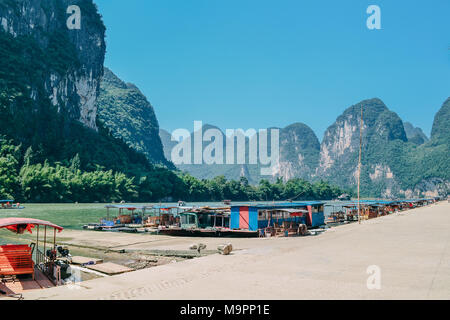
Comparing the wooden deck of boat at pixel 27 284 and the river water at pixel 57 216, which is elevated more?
the wooden deck of boat at pixel 27 284

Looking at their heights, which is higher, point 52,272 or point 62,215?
point 52,272

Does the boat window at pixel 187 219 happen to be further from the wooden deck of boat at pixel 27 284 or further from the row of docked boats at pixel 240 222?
the wooden deck of boat at pixel 27 284

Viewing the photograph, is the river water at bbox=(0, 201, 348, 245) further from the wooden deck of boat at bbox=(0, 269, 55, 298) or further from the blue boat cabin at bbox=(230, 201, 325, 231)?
the blue boat cabin at bbox=(230, 201, 325, 231)

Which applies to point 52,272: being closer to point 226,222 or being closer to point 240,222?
point 240,222

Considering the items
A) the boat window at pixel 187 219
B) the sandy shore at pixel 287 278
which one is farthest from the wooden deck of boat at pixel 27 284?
the boat window at pixel 187 219

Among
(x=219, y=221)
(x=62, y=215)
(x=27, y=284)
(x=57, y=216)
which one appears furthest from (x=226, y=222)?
(x=62, y=215)

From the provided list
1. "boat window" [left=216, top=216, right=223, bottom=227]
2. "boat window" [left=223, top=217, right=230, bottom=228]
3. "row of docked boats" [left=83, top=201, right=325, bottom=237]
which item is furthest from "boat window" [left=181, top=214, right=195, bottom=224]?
"boat window" [left=223, top=217, right=230, bottom=228]

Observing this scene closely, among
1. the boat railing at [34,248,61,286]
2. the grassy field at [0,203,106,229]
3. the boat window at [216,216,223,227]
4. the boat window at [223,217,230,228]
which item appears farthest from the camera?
the grassy field at [0,203,106,229]

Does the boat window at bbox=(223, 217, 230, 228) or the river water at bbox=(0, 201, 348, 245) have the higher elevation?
the boat window at bbox=(223, 217, 230, 228)

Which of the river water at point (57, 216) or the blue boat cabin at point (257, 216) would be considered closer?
the river water at point (57, 216)

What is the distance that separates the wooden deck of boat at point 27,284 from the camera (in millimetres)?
11875

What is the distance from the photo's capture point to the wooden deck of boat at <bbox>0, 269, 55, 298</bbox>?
11.9 metres

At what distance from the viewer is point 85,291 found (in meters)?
10.6

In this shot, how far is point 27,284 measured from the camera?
12859 mm
